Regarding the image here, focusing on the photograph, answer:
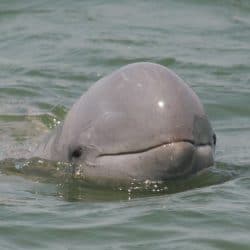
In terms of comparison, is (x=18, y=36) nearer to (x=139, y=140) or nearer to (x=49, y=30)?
(x=49, y=30)

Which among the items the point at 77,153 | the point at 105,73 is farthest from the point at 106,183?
the point at 105,73

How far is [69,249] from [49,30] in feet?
34.1

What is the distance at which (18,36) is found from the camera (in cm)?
1664

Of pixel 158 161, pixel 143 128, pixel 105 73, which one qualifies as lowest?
pixel 105 73

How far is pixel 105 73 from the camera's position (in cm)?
1449

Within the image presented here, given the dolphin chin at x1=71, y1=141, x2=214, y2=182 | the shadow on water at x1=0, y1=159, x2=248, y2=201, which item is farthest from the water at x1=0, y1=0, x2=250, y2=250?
the dolphin chin at x1=71, y1=141, x2=214, y2=182

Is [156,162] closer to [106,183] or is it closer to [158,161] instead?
[158,161]

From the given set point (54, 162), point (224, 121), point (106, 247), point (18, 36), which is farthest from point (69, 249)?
point (18, 36)

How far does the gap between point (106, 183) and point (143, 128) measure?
2.29 ft

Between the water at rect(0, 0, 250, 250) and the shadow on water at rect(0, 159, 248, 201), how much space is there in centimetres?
2

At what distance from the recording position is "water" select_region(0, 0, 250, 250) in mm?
7301

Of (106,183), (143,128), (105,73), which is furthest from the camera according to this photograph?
(105,73)

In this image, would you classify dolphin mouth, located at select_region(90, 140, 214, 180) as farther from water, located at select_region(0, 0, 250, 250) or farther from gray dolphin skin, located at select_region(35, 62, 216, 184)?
water, located at select_region(0, 0, 250, 250)

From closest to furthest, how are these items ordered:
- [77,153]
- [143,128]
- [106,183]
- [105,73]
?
[143,128] → [106,183] → [77,153] → [105,73]
